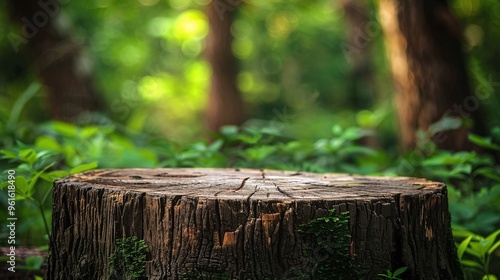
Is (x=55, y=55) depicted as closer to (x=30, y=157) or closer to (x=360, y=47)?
(x=30, y=157)

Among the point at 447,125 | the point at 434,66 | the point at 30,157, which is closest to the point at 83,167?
the point at 30,157

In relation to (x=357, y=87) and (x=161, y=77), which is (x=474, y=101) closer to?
(x=357, y=87)

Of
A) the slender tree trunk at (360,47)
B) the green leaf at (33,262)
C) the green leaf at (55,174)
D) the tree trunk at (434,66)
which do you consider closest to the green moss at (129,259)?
the green leaf at (55,174)

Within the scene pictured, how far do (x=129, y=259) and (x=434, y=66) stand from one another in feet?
11.4

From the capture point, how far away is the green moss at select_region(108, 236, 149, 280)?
1.98 m

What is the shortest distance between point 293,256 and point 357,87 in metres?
10.6

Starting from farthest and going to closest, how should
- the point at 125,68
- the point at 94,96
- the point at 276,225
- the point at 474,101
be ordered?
the point at 125,68, the point at 94,96, the point at 474,101, the point at 276,225

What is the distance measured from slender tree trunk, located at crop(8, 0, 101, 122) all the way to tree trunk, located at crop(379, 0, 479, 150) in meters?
3.46

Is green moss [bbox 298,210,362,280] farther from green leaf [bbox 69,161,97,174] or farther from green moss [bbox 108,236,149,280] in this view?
green leaf [bbox 69,161,97,174]

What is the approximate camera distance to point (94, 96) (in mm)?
6379

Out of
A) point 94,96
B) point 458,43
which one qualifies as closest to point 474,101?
point 458,43

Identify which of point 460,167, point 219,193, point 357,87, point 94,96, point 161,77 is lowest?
point 219,193

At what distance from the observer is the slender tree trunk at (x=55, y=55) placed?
6125 mm

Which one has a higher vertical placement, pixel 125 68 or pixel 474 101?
pixel 125 68
